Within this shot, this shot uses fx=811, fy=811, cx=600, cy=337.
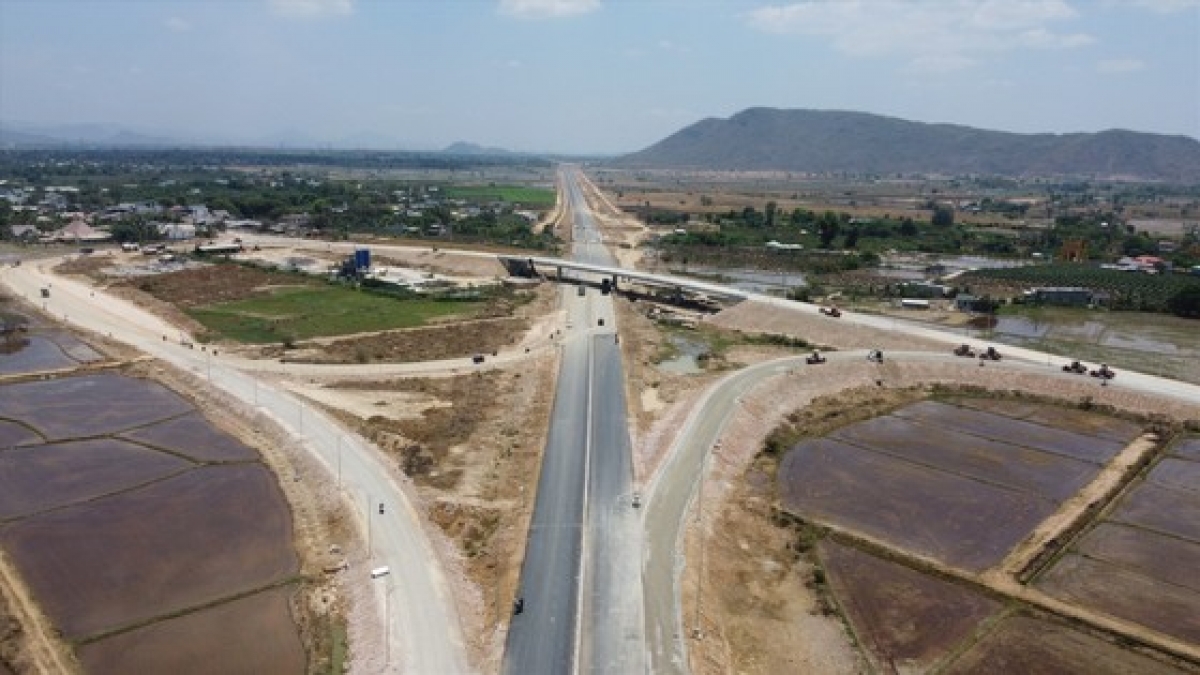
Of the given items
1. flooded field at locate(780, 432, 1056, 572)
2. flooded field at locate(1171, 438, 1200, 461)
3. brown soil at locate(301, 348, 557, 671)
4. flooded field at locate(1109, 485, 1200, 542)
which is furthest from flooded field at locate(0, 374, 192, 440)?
flooded field at locate(1171, 438, 1200, 461)

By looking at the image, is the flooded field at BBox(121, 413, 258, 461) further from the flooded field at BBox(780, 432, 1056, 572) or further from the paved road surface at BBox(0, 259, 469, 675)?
the flooded field at BBox(780, 432, 1056, 572)

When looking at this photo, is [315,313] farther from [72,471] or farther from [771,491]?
[771,491]

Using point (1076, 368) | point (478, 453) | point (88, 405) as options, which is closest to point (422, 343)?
point (88, 405)

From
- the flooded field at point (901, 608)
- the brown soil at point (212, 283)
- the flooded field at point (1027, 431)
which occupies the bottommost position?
the flooded field at point (901, 608)

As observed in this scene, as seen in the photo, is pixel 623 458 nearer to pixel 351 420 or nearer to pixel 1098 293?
pixel 351 420

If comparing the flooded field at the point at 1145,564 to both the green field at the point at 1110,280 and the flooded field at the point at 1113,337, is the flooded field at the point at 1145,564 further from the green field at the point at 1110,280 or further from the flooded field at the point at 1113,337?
the green field at the point at 1110,280

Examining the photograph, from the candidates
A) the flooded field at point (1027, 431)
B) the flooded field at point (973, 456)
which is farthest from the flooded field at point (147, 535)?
the flooded field at point (1027, 431)

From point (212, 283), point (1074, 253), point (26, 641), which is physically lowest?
point (26, 641)
